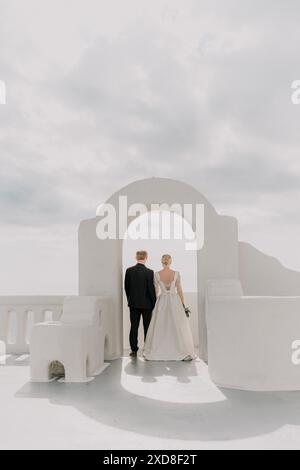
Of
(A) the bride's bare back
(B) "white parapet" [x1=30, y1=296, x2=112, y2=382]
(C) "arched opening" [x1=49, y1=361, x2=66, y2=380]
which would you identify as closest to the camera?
(B) "white parapet" [x1=30, y1=296, x2=112, y2=382]

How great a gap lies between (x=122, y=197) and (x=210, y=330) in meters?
3.63

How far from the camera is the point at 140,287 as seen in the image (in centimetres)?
895

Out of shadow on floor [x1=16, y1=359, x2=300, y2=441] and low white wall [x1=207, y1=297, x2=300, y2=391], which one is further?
low white wall [x1=207, y1=297, x2=300, y2=391]

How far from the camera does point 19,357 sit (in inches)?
367

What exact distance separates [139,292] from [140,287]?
3.7 inches

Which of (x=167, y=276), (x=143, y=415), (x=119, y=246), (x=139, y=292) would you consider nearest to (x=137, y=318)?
(x=139, y=292)

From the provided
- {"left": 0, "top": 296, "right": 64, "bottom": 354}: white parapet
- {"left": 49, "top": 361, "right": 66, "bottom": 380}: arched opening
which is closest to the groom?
{"left": 0, "top": 296, "right": 64, "bottom": 354}: white parapet

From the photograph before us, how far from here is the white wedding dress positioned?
891cm

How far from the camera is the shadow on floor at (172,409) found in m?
4.71

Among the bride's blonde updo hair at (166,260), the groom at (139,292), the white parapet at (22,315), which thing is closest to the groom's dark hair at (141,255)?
the groom at (139,292)

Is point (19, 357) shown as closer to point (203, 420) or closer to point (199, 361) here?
point (199, 361)

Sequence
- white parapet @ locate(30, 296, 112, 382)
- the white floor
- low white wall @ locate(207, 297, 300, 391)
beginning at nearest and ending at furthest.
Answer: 1. the white floor
2. low white wall @ locate(207, 297, 300, 391)
3. white parapet @ locate(30, 296, 112, 382)

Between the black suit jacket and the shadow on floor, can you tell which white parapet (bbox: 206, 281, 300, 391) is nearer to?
the shadow on floor

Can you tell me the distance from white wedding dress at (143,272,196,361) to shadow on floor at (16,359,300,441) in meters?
1.58
